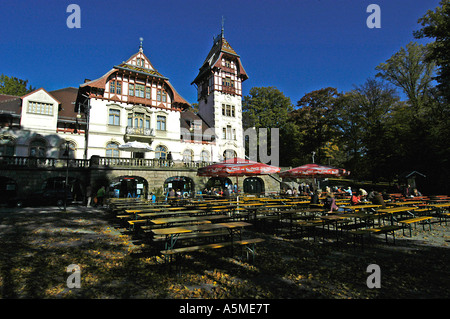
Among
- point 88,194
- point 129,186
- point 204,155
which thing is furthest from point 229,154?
point 88,194

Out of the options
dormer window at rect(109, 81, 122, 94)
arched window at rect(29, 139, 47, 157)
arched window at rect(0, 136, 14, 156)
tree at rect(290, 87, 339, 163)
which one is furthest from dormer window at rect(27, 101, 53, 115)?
tree at rect(290, 87, 339, 163)

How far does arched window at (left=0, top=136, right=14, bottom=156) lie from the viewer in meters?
24.4

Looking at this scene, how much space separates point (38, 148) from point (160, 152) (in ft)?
41.8

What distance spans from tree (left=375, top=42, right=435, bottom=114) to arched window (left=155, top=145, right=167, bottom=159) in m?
30.1

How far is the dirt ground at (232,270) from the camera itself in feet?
14.0

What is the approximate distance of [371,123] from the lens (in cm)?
2986

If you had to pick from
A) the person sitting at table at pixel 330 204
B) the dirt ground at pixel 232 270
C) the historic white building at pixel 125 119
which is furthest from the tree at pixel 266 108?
the dirt ground at pixel 232 270

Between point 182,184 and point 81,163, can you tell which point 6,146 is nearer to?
point 81,163

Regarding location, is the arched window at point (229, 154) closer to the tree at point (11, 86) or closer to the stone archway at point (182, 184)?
the stone archway at point (182, 184)

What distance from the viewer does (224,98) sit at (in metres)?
36.3

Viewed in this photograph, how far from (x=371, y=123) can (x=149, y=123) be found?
27.6 meters

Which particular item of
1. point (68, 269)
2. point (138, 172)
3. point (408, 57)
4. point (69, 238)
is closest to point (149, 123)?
point (138, 172)

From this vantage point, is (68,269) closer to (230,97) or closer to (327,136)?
(230,97)

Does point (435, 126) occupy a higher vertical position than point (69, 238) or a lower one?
higher
